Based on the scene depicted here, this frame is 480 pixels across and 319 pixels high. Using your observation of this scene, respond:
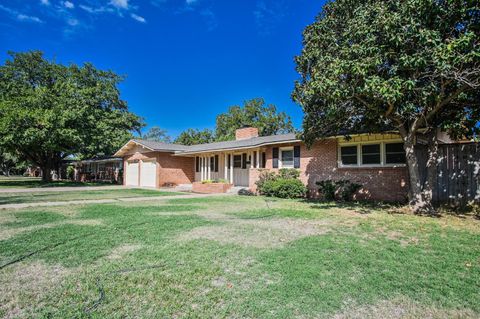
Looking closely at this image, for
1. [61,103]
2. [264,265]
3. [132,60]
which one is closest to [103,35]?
[132,60]

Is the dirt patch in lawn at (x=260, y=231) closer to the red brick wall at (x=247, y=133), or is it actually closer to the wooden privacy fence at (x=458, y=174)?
the wooden privacy fence at (x=458, y=174)

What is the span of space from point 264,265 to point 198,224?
10.8 ft

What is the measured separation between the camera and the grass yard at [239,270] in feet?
9.39

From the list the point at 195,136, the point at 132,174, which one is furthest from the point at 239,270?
the point at 195,136

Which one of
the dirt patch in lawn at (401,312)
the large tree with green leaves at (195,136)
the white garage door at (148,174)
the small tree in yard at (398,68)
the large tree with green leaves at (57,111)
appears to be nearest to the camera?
the dirt patch in lawn at (401,312)

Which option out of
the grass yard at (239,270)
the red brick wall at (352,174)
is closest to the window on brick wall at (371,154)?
the red brick wall at (352,174)

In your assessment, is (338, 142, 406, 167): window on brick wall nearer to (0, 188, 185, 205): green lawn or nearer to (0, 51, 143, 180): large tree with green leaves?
(0, 188, 185, 205): green lawn

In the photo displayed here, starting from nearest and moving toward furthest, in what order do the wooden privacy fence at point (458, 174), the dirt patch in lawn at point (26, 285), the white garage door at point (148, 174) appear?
1. the dirt patch in lawn at point (26, 285)
2. the wooden privacy fence at point (458, 174)
3. the white garage door at point (148, 174)

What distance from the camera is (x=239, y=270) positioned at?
12.8 feet

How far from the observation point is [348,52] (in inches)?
325

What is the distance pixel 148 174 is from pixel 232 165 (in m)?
8.77

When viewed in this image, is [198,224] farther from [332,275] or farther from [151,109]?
[151,109]

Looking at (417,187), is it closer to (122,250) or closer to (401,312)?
(401,312)

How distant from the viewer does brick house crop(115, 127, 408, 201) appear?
39.3ft
